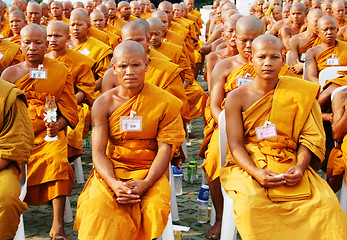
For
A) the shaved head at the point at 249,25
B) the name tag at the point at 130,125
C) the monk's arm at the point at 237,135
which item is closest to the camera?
the monk's arm at the point at 237,135

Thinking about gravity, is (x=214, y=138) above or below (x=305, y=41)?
below

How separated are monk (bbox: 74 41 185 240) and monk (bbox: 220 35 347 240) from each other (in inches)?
17.7

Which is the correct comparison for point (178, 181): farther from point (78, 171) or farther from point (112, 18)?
point (112, 18)

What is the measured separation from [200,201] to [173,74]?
127 centimetres

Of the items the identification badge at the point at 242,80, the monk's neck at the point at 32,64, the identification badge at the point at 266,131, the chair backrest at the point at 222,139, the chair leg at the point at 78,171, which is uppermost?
the monk's neck at the point at 32,64

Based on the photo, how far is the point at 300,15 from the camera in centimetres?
883

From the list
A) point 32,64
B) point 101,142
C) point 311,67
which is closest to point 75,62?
point 32,64

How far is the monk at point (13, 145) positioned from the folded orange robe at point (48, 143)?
2.18 feet

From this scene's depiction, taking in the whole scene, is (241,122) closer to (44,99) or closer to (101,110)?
(101,110)

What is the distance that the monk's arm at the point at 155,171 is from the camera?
3449 millimetres

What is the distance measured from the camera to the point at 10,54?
6.44 metres

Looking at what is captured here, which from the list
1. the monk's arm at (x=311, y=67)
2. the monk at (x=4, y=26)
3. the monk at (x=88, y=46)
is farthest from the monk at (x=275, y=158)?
the monk at (x=4, y=26)

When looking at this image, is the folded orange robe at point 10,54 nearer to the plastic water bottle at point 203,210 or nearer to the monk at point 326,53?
the plastic water bottle at point 203,210

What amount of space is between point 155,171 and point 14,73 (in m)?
1.84
